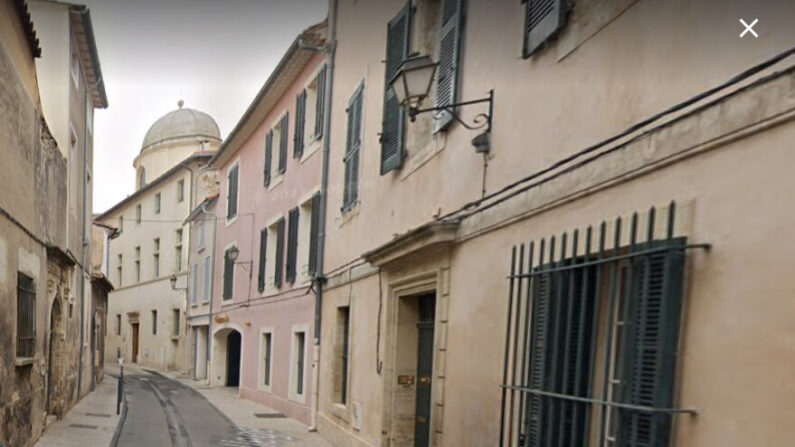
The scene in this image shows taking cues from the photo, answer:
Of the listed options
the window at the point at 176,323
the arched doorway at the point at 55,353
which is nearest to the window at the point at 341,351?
the arched doorway at the point at 55,353

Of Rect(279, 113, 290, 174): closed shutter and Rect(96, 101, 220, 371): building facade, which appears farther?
Rect(96, 101, 220, 371): building facade

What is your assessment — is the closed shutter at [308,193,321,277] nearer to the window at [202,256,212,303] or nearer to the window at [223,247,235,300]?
the window at [223,247,235,300]

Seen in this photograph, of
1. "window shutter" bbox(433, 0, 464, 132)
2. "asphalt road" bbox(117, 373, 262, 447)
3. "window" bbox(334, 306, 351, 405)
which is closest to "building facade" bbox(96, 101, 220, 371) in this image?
"asphalt road" bbox(117, 373, 262, 447)

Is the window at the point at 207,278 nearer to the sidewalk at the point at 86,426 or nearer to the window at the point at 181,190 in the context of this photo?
the sidewalk at the point at 86,426

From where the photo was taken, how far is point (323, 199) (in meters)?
11.5

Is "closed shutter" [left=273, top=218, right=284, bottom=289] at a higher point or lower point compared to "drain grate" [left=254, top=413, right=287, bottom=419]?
higher

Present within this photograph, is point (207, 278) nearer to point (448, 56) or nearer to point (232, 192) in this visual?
point (232, 192)

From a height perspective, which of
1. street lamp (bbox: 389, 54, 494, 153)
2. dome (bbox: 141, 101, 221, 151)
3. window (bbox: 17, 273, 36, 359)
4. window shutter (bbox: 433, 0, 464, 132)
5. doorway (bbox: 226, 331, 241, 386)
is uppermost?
dome (bbox: 141, 101, 221, 151)

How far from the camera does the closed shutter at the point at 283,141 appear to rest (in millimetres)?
14469

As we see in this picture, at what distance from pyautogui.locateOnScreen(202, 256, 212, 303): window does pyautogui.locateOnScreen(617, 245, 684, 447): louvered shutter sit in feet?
64.1

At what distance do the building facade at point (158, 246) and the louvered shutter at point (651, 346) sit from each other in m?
23.6

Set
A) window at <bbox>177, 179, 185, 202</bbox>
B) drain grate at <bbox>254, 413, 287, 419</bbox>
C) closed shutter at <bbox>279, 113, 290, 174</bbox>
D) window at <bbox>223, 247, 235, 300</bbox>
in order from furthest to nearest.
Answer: window at <bbox>177, 179, 185, 202</bbox>
window at <bbox>223, 247, 235, 300</bbox>
closed shutter at <bbox>279, 113, 290, 174</bbox>
drain grate at <bbox>254, 413, 287, 419</bbox>

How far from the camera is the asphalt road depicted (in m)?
10.2

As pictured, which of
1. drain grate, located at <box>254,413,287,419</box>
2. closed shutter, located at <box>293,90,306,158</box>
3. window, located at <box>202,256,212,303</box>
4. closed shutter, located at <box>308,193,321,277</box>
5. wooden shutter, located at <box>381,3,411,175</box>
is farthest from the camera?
window, located at <box>202,256,212,303</box>
